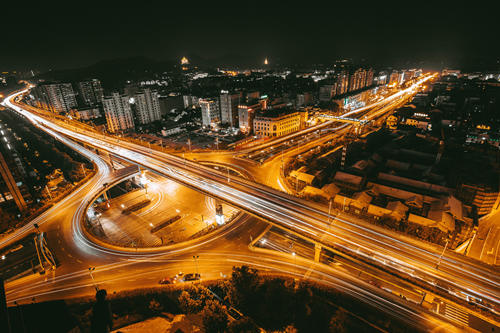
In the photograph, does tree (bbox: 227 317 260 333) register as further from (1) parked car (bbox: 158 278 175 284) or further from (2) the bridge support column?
(2) the bridge support column

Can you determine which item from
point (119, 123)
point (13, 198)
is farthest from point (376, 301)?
point (119, 123)

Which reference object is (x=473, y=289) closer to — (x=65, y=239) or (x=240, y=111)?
(x=65, y=239)

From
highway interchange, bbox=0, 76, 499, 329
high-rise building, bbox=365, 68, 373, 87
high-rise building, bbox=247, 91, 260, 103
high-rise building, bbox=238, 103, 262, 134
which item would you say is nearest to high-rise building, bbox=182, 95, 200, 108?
high-rise building, bbox=247, 91, 260, 103

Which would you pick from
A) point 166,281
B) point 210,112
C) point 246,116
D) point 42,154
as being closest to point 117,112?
point 42,154

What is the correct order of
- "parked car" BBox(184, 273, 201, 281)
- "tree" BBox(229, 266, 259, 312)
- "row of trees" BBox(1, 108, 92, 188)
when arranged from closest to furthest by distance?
1. "tree" BBox(229, 266, 259, 312)
2. "parked car" BBox(184, 273, 201, 281)
3. "row of trees" BBox(1, 108, 92, 188)

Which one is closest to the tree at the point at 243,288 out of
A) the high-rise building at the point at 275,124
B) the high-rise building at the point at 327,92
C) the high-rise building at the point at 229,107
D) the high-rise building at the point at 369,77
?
the high-rise building at the point at 275,124

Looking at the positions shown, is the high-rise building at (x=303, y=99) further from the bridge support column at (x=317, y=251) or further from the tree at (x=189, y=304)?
the tree at (x=189, y=304)

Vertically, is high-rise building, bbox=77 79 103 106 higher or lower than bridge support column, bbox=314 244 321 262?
higher
